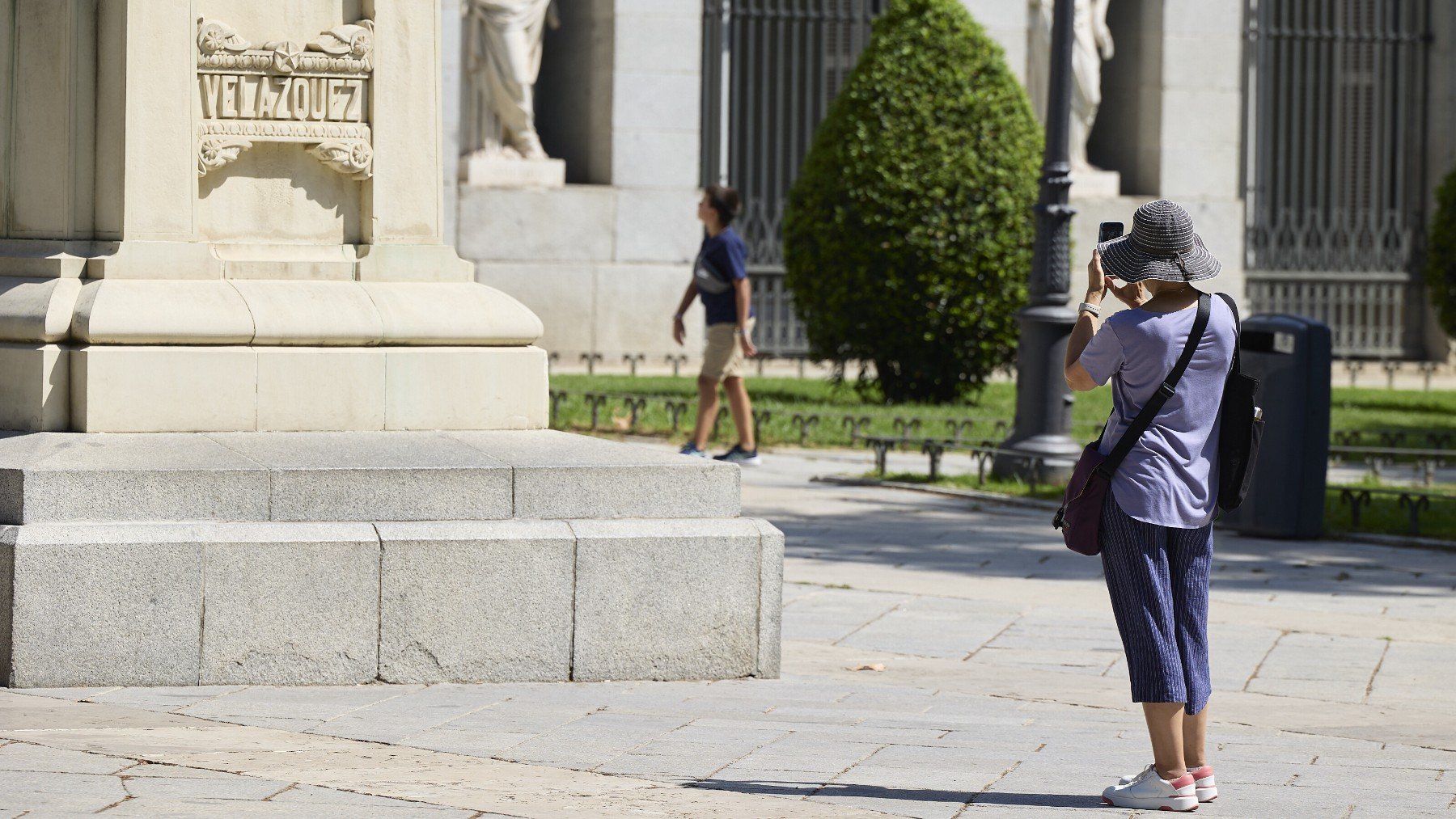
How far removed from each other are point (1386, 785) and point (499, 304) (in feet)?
10.3

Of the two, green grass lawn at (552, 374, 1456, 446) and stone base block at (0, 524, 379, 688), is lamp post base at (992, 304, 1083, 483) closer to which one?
green grass lawn at (552, 374, 1456, 446)

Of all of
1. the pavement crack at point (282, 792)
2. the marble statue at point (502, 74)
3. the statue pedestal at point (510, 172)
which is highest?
the marble statue at point (502, 74)

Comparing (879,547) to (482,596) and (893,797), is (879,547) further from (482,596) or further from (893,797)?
(893,797)

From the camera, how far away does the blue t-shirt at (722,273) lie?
12.8 metres

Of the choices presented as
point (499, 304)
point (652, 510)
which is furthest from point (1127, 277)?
point (499, 304)

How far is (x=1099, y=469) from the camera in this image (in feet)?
16.6

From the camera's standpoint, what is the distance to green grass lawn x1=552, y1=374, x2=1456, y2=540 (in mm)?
11711

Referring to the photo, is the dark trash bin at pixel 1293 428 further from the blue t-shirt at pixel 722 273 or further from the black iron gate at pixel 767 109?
the black iron gate at pixel 767 109

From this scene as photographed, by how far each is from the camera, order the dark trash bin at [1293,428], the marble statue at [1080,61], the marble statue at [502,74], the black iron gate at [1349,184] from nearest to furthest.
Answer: the dark trash bin at [1293,428]
the marble statue at [502,74]
the marble statue at [1080,61]
the black iron gate at [1349,184]

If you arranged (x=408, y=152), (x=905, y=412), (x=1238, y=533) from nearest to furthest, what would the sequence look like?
1. (x=408, y=152)
2. (x=1238, y=533)
3. (x=905, y=412)

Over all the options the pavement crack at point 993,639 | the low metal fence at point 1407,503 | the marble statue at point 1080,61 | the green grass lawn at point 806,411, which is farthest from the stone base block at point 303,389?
the marble statue at point 1080,61

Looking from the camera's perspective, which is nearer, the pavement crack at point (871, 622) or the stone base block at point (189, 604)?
the stone base block at point (189, 604)

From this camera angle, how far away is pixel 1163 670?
504 centimetres

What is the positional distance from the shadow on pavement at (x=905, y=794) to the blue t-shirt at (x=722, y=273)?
Result: 7.78 m
